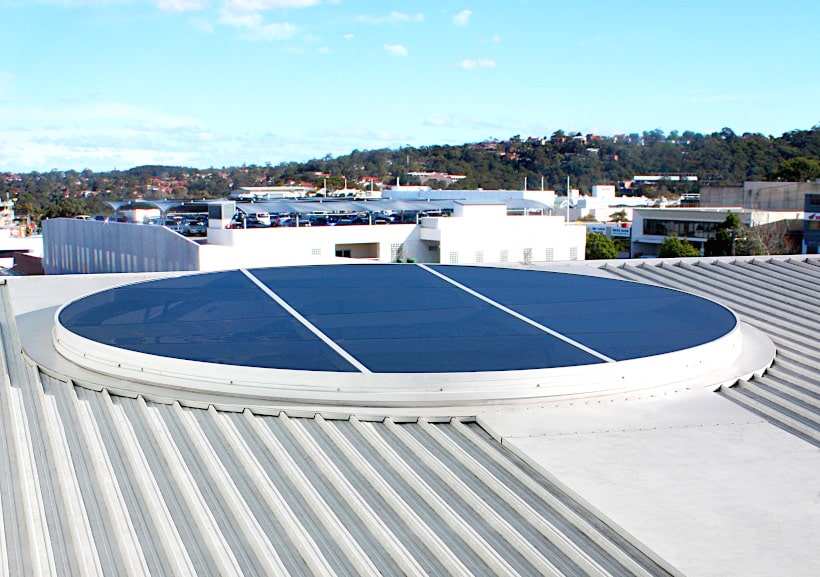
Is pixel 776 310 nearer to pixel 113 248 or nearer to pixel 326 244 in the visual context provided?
pixel 326 244

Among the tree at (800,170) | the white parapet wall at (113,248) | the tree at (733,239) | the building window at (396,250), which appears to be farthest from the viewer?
the tree at (800,170)

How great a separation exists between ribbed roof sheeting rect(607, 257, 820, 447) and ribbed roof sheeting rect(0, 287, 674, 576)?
156 inches

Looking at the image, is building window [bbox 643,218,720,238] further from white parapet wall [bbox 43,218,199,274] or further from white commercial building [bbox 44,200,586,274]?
white parapet wall [bbox 43,218,199,274]

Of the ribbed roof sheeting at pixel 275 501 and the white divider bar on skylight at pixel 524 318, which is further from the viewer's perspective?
the white divider bar on skylight at pixel 524 318

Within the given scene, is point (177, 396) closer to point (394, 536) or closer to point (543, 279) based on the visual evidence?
point (394, 536)

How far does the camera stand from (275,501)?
7883 mm

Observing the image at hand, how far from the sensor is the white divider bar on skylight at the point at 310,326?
1084 cm

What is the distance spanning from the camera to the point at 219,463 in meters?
8.62

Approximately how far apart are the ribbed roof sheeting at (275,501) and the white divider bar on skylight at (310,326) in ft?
3.64

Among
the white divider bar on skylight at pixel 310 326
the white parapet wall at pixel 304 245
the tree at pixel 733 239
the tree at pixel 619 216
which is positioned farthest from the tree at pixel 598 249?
the white divider bar on skylight at pixel 310 326

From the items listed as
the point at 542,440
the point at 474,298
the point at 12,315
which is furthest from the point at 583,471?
the point at 12,315

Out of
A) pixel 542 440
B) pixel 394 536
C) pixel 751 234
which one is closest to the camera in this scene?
pixel 394 536

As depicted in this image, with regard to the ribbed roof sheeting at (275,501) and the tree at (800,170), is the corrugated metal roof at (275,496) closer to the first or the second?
the ribbed roof sheeting at (275,501)

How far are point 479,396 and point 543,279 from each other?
25.4 feet
